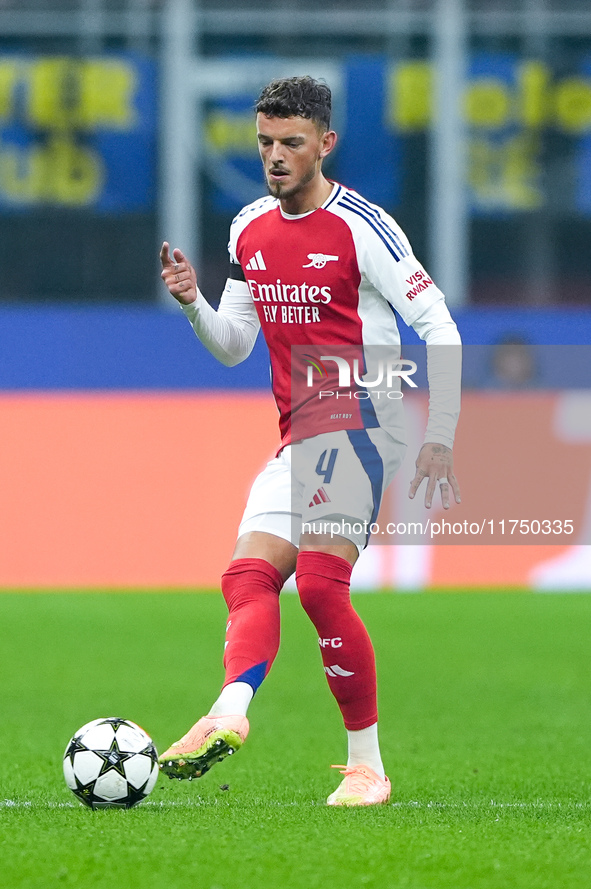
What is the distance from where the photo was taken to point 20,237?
16.3m

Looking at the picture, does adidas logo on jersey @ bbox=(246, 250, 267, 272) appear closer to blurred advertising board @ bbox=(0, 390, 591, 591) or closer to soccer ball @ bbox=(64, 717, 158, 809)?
soccer ball @ bbox=(64, 717, 158, 809)

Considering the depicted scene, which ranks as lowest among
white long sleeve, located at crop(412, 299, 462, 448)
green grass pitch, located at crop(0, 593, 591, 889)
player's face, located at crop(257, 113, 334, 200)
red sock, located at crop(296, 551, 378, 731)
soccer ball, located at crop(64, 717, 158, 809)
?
green grass pitch, located at crop(0, 593, 591, 889)

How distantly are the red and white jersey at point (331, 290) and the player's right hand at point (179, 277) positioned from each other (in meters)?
0.23

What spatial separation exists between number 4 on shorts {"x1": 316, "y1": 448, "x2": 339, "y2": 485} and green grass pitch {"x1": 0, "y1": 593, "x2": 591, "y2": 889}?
0.95 metres

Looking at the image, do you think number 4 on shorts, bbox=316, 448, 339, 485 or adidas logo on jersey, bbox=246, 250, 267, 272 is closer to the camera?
number 4 on shorts, bbox=316, 448, 339, 485

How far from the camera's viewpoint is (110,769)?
13.1ft

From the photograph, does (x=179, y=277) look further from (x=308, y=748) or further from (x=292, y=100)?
(x=308, y=748)

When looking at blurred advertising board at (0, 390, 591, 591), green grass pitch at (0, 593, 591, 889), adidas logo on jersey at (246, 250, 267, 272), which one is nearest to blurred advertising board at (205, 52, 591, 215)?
blurred advertising board at (0, 390, 591, 591)

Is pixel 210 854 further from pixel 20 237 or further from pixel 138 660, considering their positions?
pixel 20 237

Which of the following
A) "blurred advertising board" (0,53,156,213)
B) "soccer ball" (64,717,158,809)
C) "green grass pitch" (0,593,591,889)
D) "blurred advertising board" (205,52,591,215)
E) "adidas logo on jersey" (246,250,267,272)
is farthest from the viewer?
"blurred advertising board" (205,52,591,215)

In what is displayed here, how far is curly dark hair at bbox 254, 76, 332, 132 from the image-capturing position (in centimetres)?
416

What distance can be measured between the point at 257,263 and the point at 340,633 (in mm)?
1131

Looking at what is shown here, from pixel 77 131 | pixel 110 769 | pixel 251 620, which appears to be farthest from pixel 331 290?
pixel 77 131

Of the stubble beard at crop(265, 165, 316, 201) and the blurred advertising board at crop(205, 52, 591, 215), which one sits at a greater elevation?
the blurred advertising board at crop(205, 52, 591, 215)
